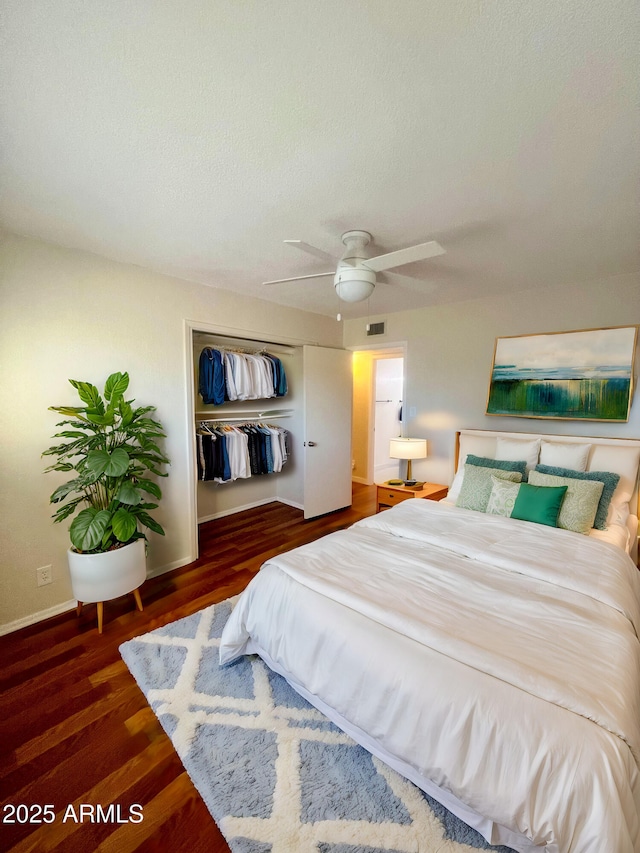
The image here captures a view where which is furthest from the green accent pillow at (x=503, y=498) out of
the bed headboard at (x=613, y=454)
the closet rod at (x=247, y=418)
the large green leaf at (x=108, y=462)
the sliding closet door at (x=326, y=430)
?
the closet rod at (x=247, y=418)

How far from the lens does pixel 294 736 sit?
1.52m

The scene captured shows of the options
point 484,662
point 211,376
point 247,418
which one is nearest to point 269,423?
point 247,418

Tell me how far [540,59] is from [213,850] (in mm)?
2673

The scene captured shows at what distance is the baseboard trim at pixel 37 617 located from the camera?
2.21 meters

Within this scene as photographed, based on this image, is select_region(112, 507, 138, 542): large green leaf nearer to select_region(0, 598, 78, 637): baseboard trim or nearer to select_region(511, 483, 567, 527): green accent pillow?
select_region(0, 598, 78, 637): baseboard trim

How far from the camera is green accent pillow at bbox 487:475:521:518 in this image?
97.6 inches

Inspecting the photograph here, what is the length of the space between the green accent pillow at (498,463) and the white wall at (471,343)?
1.79ft

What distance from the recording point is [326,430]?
13.7 ft

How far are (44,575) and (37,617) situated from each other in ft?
0.91

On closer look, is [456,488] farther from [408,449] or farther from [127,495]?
[127,495]

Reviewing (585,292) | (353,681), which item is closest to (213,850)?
(353,681)

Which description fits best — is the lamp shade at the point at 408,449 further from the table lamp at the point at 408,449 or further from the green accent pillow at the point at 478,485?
the green accent pillow at the point at 478,485

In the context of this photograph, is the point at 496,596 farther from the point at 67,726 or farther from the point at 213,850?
the point at 67,726

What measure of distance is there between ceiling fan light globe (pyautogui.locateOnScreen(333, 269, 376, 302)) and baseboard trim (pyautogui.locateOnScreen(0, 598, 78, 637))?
283 cm
